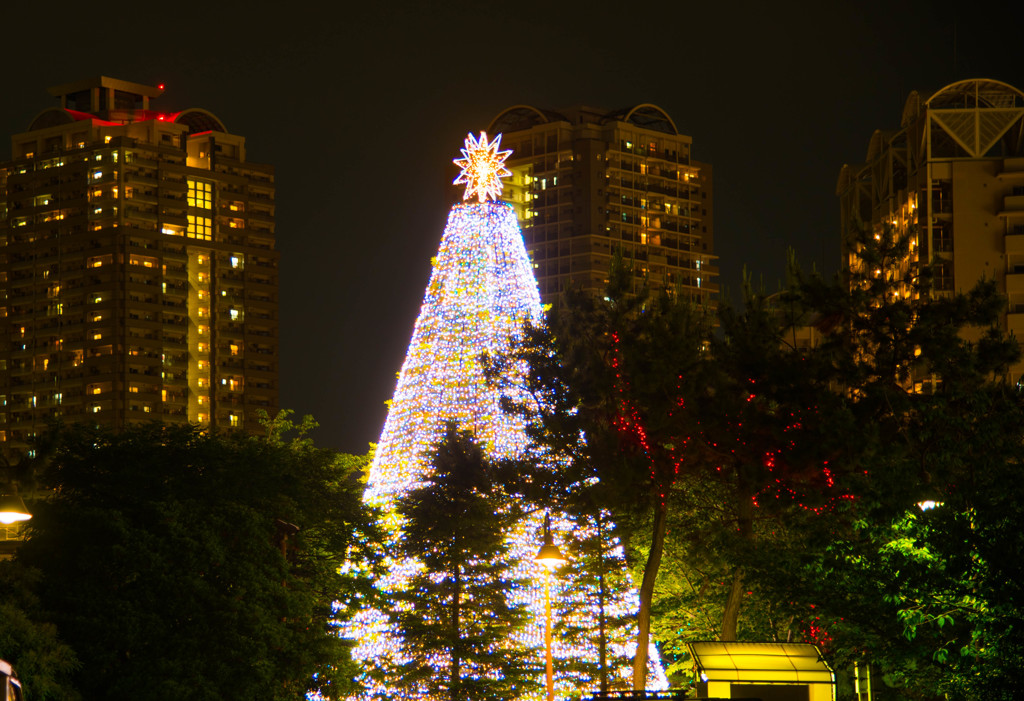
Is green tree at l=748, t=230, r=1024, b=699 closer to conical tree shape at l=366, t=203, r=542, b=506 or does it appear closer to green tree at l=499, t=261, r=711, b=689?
green tree at l=499, t=261, r=711, b=689

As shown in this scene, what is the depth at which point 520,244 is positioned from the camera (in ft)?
125

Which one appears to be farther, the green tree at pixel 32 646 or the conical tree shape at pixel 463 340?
the conical tree shape at pixel 463 340

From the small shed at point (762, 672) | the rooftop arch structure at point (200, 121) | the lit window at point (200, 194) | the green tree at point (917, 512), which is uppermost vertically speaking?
the rooftop arch structure at point (200, 121)

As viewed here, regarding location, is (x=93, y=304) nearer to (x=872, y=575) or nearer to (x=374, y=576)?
(x=374, y=576)

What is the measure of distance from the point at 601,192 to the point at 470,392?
123m

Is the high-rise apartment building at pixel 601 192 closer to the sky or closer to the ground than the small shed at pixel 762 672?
closer to the sky

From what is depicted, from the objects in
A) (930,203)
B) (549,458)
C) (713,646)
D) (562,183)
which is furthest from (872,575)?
(562,183)

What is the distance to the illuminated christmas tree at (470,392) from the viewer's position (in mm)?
36719

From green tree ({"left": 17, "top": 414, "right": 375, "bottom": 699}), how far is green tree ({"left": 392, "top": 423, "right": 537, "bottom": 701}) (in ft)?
5.97

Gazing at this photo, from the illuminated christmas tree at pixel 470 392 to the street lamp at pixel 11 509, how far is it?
19802 mm

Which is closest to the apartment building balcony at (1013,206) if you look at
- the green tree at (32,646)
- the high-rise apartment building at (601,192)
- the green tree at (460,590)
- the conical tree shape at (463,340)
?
the high-rise apartment building at (601,192)

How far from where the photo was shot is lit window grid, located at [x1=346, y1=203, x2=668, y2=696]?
36875mm

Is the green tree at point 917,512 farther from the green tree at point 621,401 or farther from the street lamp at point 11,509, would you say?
the street lamp at point 11,509

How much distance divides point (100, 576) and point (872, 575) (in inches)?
751
